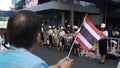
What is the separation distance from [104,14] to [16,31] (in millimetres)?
38034

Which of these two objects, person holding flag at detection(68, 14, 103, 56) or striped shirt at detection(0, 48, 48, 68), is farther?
person holding flag at detection(68, 14, 103, 56)

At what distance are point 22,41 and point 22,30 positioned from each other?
0.07m

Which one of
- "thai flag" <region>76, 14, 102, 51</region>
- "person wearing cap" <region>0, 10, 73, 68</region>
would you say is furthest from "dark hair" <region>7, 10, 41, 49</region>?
"thai flag" <region>76, 14, 102, 51</region>

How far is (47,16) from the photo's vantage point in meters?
40.8

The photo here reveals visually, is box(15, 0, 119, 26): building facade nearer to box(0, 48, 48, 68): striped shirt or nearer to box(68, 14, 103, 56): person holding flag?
box(68, 14, 103, 56): person holding flag

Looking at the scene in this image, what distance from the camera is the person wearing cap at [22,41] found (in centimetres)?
191

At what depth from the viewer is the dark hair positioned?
6.59 feet

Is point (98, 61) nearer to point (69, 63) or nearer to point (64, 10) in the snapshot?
point (69, 63)

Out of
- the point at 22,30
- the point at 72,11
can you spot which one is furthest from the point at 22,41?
the point at 72,11

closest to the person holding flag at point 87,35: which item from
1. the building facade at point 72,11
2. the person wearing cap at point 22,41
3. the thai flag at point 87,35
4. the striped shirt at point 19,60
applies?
the thai flag at point 87,35

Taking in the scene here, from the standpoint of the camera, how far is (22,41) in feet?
6.63

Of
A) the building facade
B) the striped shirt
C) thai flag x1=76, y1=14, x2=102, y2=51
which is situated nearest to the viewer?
the striped shirt

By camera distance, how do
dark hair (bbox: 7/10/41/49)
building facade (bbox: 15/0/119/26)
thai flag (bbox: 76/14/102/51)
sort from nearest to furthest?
dark hair (bbox: 7/10/41/49) → thai flag (bbox: 76/14/102/51) → building facade (bbox: 15/0/119/26)

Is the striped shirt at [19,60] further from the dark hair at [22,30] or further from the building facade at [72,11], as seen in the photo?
the building facade at [72,11]
